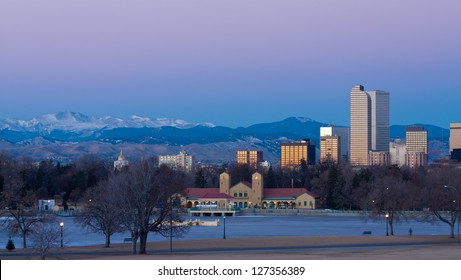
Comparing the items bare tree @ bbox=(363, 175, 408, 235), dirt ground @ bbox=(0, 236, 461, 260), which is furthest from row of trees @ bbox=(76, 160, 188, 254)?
bare tree @ bbox=(363, 175, 408, 235)

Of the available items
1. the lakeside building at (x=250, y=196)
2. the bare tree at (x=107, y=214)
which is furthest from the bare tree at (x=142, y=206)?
the lakeside building at (x=250, y=196)

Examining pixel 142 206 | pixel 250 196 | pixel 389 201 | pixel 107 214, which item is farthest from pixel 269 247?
pixel 250 196

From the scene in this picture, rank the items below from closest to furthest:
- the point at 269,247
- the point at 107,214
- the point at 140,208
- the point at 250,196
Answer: the point at 140,208
the point at 269,247
the point at 107,214
the point at 250,196

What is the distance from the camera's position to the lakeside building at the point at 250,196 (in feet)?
492

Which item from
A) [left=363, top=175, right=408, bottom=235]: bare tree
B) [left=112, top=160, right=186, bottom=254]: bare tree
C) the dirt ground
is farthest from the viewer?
[left=363, top=175, right=408, bottom=235]: bare tree

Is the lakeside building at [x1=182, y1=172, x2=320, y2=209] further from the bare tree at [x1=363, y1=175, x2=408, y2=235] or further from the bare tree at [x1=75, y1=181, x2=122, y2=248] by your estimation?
the bare tree at [x1=75, y1=181, x2=122, y2=248]

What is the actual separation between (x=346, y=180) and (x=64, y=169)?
46186 mm

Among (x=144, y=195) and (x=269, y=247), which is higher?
(x=144, y=195)

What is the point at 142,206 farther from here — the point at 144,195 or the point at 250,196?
the point at 250,196

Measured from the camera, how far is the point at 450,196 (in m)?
70.6

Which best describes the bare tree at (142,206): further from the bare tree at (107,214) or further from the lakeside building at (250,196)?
the lakeside building at (250,196)

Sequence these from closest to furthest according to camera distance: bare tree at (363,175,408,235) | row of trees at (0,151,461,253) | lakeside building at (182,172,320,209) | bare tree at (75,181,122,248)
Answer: row of trees at (0,151,461,253) < bare tree at (75,181,122,248) < bare tree at (363,175,408,235) < lakeside building at (182,172,320,209)

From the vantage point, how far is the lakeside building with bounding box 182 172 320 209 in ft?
492

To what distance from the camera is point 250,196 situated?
15562cm
